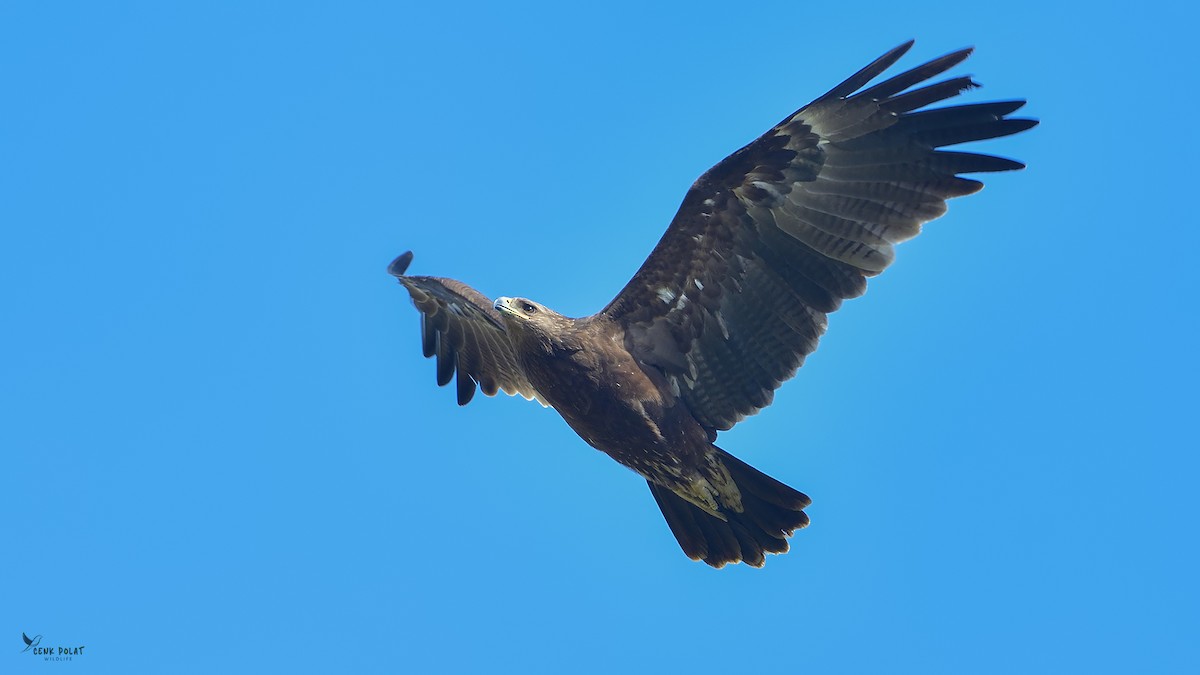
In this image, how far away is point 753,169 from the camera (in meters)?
10.7

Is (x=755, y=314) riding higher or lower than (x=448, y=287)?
lower

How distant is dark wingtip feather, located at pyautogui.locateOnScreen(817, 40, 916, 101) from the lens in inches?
381

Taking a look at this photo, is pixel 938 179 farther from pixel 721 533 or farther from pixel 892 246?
pixel 721 533

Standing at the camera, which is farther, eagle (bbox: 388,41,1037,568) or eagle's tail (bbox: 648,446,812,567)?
eagle's tail (bbox: 648,446,812,567)

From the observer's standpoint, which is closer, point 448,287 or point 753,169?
point 753,169

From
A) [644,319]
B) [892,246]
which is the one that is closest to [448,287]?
[644,319]

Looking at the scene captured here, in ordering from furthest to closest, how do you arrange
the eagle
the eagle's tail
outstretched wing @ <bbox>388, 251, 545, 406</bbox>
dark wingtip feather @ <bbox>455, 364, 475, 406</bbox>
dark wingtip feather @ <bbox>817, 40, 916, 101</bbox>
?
dark wingtip feather @ <bbox>455, 364, 475, 406</bbox>
outstretched wing @ <bbox>388, 251, 545, 406</bbox>
the eagle's tail
the eagle
dark wingtip feather @ <bbox>817, 40, 916, 101</bbox>

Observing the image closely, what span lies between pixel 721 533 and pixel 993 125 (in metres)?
3.91

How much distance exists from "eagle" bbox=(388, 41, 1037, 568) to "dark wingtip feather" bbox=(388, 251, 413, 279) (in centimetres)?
93

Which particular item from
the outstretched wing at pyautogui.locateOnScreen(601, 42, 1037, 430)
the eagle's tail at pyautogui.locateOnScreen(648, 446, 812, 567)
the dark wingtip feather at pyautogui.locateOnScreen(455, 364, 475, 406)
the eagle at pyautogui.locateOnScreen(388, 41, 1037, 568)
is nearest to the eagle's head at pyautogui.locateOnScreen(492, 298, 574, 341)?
the eagle at pyautogui.locateOnScreen(388, 41, 1037, 568)

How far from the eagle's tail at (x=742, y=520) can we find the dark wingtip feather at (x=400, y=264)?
2.91 meters

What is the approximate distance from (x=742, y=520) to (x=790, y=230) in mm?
2414


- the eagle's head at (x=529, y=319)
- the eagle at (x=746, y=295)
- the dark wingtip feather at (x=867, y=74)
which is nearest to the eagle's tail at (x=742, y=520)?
the eagle at (x=746, y=295)

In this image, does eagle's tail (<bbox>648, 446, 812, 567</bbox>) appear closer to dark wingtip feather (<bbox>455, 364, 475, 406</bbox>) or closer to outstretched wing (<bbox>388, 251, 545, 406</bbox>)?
outstretched wing (<bbox>388, 251, 545, 406</bbox>)
